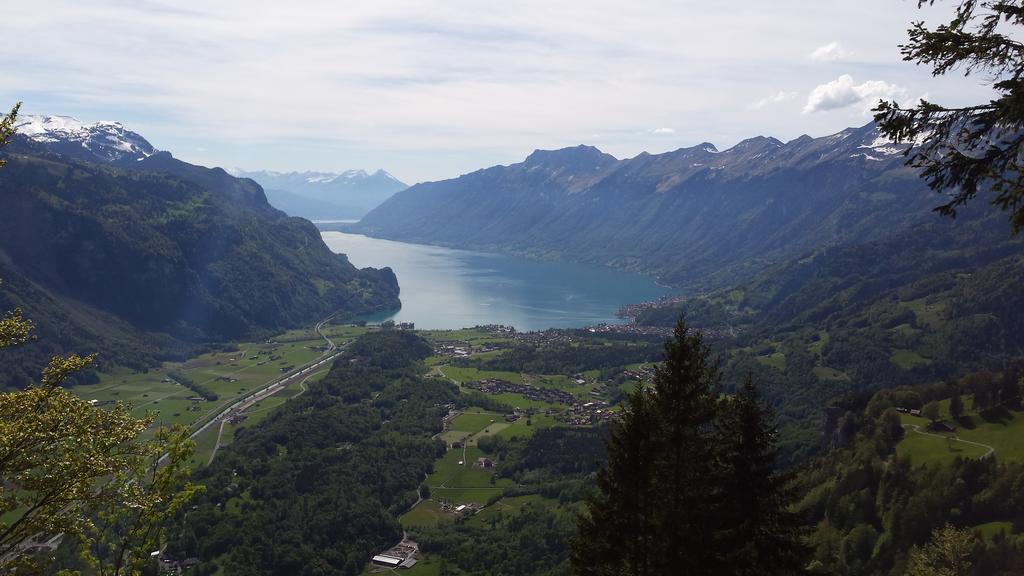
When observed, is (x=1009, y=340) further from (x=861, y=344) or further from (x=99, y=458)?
(x=99, y=458)

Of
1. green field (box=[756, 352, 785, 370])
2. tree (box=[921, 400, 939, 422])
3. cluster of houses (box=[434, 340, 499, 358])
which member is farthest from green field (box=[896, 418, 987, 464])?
cluster of houses (box=[434, 340, 499, 358])

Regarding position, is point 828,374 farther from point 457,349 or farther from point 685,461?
point 685,461

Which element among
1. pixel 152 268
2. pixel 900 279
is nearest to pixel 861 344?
pixel 900 279

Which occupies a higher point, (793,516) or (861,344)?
(793,516)

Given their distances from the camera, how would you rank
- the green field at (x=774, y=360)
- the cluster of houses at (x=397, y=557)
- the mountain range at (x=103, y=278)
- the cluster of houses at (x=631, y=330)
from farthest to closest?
1. the cluster of houses at (x=631, y=330)
2. the mountain range at (x=103, y=278)
3. the green field at (x=774, y=360)
4. the cluster of houses at (x=397, y=557)

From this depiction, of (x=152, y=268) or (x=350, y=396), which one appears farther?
(x=152, y=268)

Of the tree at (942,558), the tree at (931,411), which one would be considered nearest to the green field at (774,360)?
the tree at (931,411)

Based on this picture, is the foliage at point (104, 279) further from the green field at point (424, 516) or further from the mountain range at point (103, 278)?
the green field at point (424, 516)

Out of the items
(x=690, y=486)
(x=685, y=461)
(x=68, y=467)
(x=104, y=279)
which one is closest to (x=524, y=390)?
(x=690, y=486)
